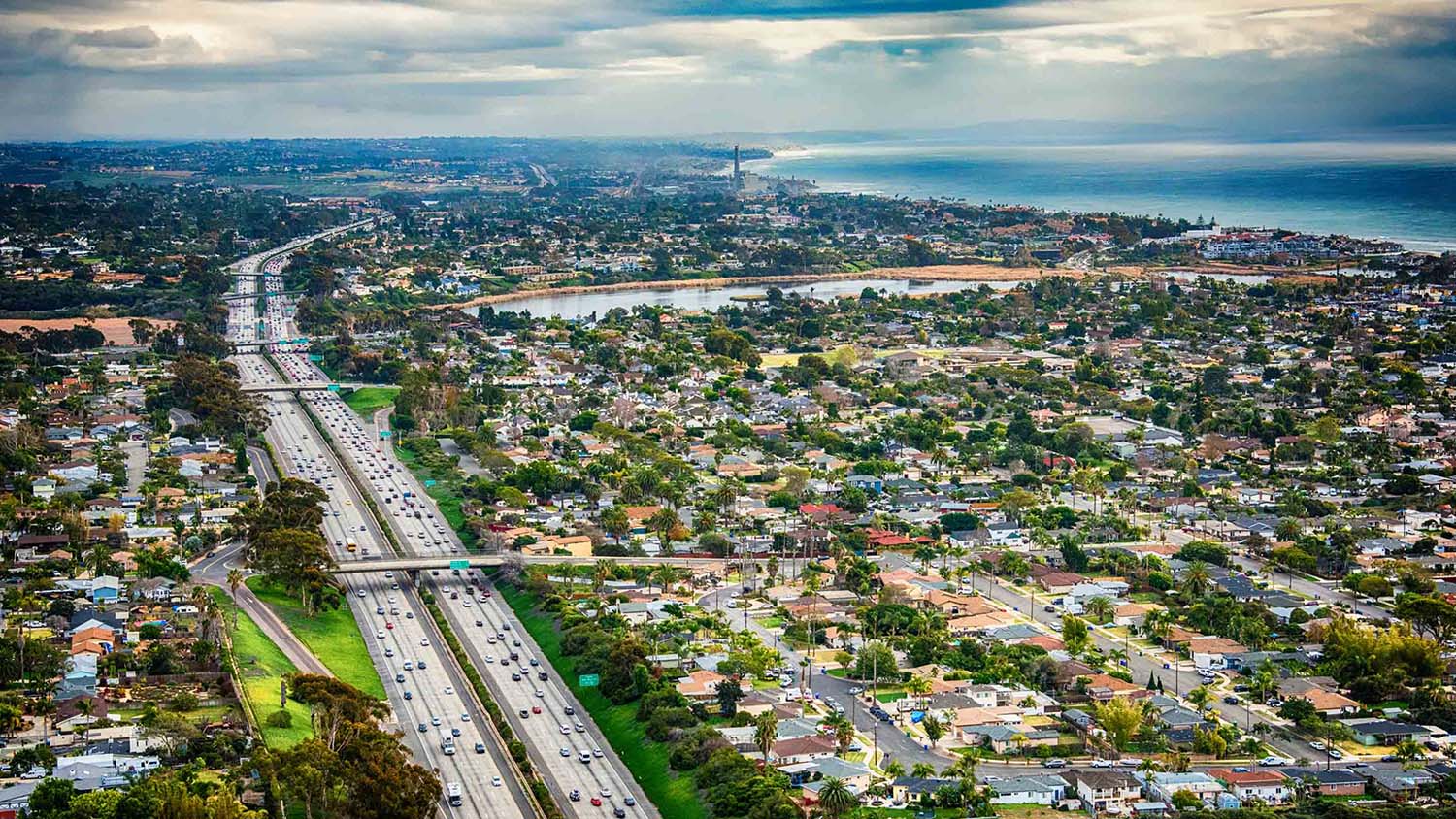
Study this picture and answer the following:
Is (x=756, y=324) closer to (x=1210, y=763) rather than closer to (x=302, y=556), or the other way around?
(x=302, y=556)

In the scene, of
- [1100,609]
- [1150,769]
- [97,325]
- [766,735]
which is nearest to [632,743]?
[766,735]

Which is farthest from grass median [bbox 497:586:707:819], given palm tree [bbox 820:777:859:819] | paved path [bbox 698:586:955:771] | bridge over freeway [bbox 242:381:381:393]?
bridge over freeway [bbox 242:381:381:393]

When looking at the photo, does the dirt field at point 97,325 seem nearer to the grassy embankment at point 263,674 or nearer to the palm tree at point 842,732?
the grassy embankment at point 263,674

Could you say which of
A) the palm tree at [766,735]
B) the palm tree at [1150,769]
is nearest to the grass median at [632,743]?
the palm tree at [766,735]

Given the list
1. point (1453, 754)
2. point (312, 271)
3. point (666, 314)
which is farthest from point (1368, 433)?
point (312, 271)

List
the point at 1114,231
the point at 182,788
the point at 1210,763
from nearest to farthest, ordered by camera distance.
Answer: the point at 182,788 → the point at 1210,763 → the point at 1114,231
